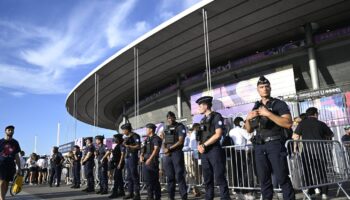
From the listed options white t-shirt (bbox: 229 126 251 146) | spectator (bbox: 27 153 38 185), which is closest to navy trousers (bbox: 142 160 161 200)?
white t-shirt (bbox: 229 126 251 146)

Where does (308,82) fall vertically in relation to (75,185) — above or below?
above

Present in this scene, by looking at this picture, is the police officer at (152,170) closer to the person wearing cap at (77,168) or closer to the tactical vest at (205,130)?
the tactical vest at (205,130)

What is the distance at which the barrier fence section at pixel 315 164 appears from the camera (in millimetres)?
5034

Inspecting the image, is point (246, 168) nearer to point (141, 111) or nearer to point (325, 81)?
point (325, 81)

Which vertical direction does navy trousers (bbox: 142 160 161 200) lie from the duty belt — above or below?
below

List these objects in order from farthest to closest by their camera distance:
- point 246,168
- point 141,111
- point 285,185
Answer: point 141,111 < point 246,168 < point 285,185

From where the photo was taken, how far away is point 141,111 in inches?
1377

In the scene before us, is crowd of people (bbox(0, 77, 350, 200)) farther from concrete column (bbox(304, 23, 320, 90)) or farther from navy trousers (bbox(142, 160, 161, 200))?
concrete column (bbox(304, 23, 320, 90))

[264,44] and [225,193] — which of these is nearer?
[225,193]

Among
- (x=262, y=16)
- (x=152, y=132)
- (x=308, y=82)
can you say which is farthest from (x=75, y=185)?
(x=308, y=82)

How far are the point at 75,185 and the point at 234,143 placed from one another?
7.59m

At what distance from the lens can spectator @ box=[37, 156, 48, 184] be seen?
1738 cm

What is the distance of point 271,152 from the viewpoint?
3.77m

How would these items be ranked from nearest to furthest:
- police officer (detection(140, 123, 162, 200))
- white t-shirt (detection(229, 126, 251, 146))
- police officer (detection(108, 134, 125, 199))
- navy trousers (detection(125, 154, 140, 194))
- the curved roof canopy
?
police officer (detection(140, 123, 162, 200)) → white t-shirt (detection(229, 126, 251, 146)) → navy trousers (detection(125, 154, 140, 194)) → police officer (detection(108, 134, 125, 199)) → the curved roof canopy
